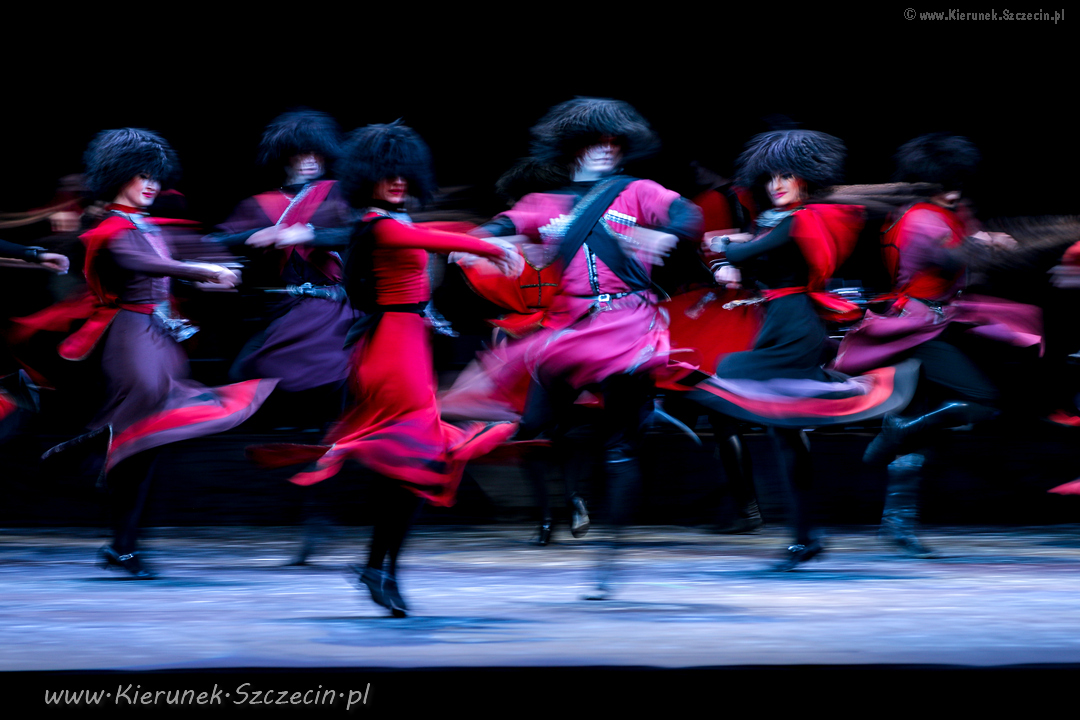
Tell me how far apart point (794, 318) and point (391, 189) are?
164 centimetres

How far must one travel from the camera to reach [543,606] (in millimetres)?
4043

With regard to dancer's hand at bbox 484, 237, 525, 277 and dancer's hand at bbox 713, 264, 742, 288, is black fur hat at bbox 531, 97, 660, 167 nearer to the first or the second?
dancer's hand at bbox 484, 237, 525, 277

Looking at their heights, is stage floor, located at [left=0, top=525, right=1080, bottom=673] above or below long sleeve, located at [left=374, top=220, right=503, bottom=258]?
below

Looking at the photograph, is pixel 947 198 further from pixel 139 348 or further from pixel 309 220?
pixel 139 348

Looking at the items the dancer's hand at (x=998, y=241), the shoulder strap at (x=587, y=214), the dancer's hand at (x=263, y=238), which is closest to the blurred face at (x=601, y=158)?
the shoulder strap at (x=587, y=214)

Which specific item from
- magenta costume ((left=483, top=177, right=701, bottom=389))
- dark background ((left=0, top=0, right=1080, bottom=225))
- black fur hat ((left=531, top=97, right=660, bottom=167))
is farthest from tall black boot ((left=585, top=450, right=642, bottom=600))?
dark background ((left=0, top=0, right=1080, bottom=225))

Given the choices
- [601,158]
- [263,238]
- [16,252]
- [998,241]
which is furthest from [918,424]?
[16,252]

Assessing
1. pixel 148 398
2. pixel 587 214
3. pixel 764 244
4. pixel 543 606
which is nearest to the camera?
pixel 543 606

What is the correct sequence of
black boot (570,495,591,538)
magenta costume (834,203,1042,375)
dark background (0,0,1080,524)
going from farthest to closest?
dark background (0,0,1080,524)
black boot (570,495,591,538)
magenta costume (834,203,1042,375)

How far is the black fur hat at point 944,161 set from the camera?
534cm

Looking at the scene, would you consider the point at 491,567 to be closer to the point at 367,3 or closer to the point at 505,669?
the point at 505,669

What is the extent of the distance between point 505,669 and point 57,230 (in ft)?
13.4

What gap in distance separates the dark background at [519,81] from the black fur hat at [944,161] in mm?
2428

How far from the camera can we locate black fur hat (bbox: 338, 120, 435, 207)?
12.5 feet
